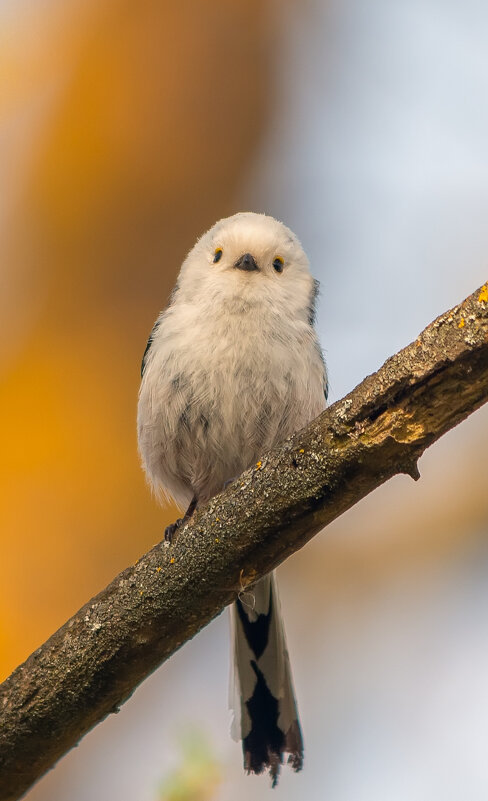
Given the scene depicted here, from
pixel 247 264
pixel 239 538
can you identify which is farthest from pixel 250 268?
pixel 239 538

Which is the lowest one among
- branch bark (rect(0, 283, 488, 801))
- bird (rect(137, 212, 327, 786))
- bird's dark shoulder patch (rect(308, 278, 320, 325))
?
branch bark (rect(0, 283, 488, 801))

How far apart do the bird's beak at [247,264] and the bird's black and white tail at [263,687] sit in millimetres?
1347

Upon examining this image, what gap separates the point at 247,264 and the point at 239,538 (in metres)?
1.75

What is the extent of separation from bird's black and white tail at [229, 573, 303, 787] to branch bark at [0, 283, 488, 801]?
0.79m

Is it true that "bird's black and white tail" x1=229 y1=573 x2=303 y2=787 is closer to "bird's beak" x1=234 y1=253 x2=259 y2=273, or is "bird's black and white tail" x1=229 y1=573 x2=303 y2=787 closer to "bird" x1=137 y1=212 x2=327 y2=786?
"bird" x1=137 y1=212 x2=327 y2=786

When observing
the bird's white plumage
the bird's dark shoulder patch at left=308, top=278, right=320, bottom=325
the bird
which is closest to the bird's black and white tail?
the bird

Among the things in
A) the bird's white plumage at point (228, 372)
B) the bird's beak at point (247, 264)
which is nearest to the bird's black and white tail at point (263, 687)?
the bird's white plumage at point (228, 372)

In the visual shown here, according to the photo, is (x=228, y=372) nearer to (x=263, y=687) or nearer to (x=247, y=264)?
(x=247, y=264)

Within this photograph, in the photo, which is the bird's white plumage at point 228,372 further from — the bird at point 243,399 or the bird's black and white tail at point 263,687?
the bird's black and white tail at point 263,687

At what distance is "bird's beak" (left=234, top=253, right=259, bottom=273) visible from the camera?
3.87 meters

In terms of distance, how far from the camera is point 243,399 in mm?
3562

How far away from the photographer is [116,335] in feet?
15.8

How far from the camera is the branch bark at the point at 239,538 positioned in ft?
7.03

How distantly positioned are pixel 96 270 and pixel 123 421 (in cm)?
85
